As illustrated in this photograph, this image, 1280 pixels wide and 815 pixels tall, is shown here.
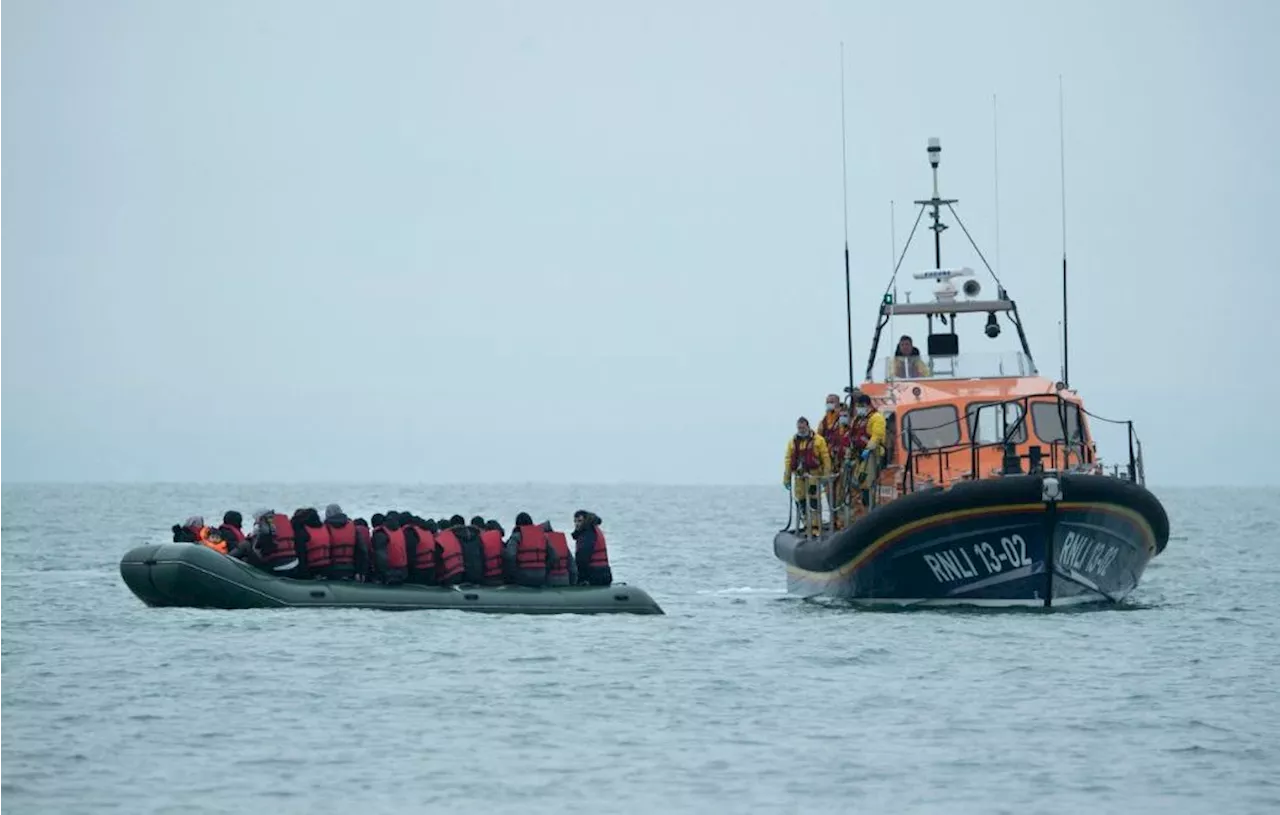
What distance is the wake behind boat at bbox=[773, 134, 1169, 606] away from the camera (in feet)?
85.1

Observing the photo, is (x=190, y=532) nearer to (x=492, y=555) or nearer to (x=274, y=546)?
(x=274, y=546)

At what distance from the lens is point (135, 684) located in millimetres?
22109

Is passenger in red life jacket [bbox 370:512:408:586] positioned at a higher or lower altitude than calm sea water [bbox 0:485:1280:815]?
higher

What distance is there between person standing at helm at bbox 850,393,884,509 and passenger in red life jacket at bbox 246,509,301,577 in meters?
7.53

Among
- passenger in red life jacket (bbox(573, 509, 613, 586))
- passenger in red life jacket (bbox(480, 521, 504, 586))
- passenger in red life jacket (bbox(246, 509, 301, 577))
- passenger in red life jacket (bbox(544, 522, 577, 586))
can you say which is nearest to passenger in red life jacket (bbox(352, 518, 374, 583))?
passenger in red life jacket (bbox(246, 509, 301, 577))

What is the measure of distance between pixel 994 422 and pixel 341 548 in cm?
881

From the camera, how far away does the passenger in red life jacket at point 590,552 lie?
27.8 meters

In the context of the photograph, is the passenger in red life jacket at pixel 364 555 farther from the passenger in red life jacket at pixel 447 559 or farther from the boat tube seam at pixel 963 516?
the boat tube seam at pixel 963 516

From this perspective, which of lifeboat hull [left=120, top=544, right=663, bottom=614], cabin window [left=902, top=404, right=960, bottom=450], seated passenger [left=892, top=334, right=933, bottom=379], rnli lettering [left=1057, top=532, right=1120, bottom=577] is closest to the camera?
rnli lettering [left=1057, top=532, right=1120, bottom=577]

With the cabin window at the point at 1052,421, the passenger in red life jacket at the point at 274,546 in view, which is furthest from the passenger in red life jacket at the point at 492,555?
the cabin window at the point at 1052,421

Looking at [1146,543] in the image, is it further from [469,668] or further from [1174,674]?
[469,668]

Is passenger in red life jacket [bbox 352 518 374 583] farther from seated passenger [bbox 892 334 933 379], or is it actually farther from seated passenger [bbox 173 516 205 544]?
seated passenger [bbox 892 334 933 379]

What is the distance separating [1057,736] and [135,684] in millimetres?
9387

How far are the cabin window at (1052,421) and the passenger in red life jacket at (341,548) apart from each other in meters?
9.12
